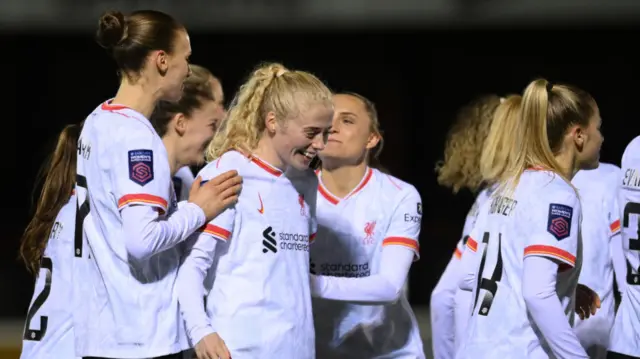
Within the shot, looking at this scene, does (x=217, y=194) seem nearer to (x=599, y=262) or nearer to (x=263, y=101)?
(x=263, y=101)

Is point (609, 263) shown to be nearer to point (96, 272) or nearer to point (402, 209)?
point (402, 209)

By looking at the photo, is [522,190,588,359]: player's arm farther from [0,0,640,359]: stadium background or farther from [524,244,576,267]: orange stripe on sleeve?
[0,0,640,359]: stadium background

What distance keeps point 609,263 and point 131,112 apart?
2117mm

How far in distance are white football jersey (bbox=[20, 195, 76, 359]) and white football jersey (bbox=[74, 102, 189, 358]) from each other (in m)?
0.53

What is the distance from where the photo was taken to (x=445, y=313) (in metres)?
4.89

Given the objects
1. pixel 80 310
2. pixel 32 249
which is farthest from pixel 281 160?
pixel 32 249

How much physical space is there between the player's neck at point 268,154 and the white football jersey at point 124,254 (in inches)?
11.5

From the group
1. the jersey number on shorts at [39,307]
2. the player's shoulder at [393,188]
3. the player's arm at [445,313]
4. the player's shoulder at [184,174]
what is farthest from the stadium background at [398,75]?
the jersey number on shorts at [39,307]

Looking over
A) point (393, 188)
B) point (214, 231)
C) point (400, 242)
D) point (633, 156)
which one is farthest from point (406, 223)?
point (214, 231)

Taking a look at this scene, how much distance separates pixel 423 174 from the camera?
9.75 meters

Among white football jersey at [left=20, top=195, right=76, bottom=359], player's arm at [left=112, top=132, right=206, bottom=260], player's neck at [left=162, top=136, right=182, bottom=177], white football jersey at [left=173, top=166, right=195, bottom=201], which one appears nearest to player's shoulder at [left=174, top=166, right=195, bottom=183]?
white football jersey at [left=173, top=166, right=195, bottom=201]

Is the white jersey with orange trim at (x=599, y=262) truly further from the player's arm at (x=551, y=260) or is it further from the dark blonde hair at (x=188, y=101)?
the dark blonde hair at (x=188, y=101)

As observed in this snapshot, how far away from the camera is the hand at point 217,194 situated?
3416 millimetres

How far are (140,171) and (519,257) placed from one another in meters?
1.08
